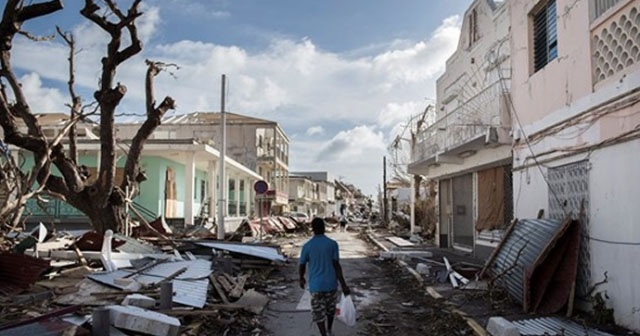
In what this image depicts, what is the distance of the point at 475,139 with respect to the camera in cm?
1519

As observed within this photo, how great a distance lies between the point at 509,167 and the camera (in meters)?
15.8

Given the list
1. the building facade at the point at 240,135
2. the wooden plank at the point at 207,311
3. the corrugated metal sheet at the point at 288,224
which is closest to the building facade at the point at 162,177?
the corrugated metal sheet at the point at 288,224

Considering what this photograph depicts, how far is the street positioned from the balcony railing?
4.53 metres

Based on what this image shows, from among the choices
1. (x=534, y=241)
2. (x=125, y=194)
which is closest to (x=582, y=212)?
(x=534, y=241)

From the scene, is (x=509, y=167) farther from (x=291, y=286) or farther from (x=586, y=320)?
(x=586, y=320)

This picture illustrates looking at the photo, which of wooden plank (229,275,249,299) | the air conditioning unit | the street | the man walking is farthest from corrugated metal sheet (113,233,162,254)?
the air conditioning unit

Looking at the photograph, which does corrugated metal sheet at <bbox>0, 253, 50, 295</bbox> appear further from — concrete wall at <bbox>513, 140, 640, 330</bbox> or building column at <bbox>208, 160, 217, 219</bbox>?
building column at <bbox>208, 160, 217, 219</bbox>

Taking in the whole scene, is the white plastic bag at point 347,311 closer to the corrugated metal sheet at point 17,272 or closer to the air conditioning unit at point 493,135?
the corrugated metal sheet at point 17,272

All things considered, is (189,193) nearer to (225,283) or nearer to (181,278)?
(225,283)

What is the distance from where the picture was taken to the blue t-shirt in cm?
699

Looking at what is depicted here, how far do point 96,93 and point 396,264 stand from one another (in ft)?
33.3

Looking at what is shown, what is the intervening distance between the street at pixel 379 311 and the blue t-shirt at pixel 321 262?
1.26 metres

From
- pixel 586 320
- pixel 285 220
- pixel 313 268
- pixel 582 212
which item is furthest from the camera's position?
pixel 285 220

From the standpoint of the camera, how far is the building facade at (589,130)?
7.21 m
